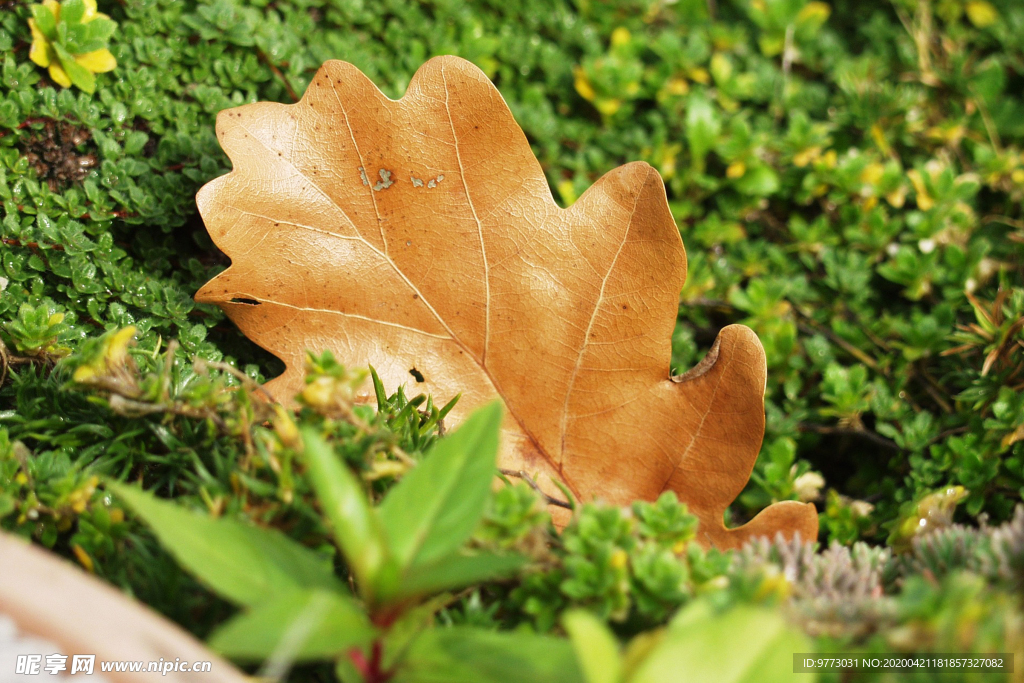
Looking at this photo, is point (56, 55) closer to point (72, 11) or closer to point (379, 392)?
point (72, 11)

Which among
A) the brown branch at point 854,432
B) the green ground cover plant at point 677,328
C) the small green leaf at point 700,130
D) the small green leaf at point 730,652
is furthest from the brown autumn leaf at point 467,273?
the small green leaf at point 700,130

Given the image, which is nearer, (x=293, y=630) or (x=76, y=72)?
(x=293, y=630)

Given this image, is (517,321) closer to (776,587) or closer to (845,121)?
(776,587)

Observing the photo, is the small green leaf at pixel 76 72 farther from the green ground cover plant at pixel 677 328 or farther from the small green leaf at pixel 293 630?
the small green leaf at pixel 293 630

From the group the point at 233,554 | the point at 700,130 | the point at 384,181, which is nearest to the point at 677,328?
the point at 700,130

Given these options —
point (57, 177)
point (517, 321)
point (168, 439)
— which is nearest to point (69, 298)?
point (57, 177)

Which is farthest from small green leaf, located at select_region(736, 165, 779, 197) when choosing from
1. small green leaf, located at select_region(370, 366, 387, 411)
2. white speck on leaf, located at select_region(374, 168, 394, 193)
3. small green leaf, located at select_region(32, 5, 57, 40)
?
small green leaf, located at select_region(32, 5, 57, 40)

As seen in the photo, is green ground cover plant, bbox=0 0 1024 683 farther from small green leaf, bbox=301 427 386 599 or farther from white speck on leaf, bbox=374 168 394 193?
white speck on leaf, bbox=374 168 394 193
